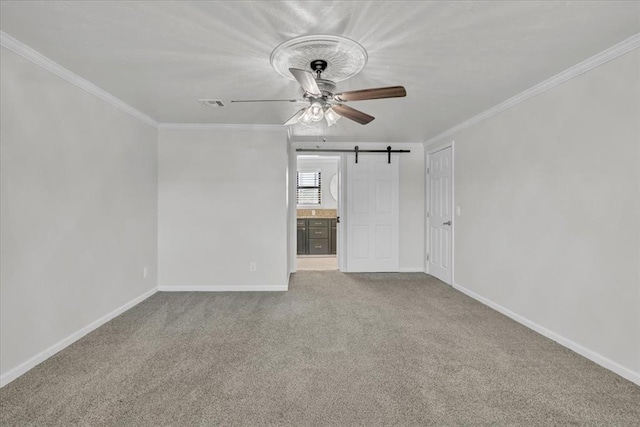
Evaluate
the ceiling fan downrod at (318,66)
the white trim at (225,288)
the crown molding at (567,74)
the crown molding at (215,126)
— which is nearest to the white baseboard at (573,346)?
the crown molding at (567,74)

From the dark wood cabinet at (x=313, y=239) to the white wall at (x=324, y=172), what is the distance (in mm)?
537

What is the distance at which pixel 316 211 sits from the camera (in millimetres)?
7297

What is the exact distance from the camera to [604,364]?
217 cm

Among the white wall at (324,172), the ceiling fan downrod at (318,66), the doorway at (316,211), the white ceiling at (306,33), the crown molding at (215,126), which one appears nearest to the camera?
the white ceiling at (306,33)

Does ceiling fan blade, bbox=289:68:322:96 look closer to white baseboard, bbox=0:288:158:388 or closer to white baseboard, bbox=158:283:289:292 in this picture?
white baseboard, bbox=0:288:158:388

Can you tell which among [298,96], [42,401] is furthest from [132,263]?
[298,96]

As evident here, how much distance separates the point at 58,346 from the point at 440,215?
459 cm

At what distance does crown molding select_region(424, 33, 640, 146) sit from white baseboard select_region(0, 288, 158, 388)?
4.46 m

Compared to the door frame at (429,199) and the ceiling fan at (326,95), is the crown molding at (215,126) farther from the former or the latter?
the door frame at (429,199)

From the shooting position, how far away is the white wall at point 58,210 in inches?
80.7

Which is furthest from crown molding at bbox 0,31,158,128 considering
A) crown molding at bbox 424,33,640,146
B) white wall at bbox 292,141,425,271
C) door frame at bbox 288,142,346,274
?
crown molding at bbox 424,33,640,146

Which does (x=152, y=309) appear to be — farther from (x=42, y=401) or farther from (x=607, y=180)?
(x=607, y=180)

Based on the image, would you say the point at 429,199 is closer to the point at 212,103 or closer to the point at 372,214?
the point at 372,214

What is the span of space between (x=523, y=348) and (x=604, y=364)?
48 cm
